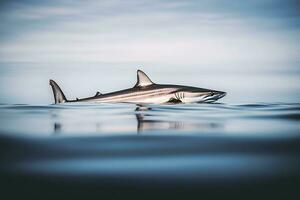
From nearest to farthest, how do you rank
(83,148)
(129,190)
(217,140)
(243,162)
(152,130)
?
(129,190)
(243,162)
(83,148)
(217,140)
(152,130)

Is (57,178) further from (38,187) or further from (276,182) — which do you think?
(276,182)

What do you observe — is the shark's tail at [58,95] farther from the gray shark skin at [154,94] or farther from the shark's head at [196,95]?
the shark's head at [196,95]

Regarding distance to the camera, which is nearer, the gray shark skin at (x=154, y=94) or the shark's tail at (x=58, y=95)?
the gray shark skin at (x=154, y=94)

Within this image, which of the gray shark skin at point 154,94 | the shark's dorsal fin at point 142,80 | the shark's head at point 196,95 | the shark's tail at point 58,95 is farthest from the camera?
the shark's tail at point 58,95

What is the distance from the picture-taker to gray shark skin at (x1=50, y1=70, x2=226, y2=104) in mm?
12375

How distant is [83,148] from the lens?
2965 mm

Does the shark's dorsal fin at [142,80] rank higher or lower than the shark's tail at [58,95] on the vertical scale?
higher

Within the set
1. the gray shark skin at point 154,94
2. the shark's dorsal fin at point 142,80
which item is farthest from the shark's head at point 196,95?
the shark's dorsal fin at point 142,80

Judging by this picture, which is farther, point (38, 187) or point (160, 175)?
point (160, 175)

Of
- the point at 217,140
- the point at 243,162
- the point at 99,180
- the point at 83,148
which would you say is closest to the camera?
the point at 99,180

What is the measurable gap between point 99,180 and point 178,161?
0.61 meters

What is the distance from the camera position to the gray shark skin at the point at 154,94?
1238 cm

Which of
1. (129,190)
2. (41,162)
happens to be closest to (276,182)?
(129,190)

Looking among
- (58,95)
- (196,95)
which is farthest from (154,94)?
(58,95)
